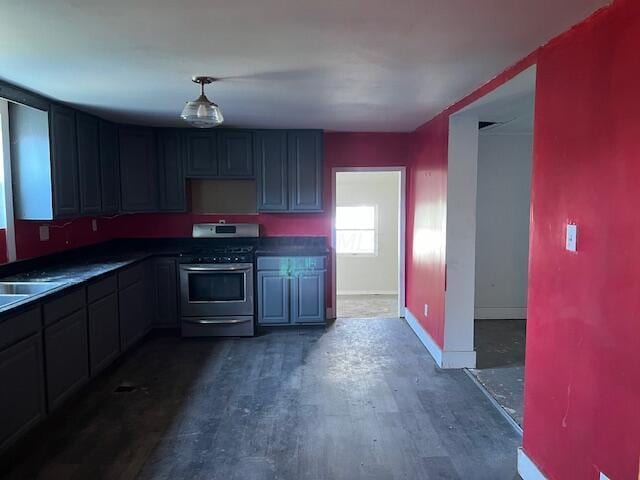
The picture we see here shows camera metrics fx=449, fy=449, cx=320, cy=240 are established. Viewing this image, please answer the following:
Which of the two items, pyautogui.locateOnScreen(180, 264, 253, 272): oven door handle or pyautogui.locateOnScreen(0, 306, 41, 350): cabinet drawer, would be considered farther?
pyautogui.locateOnScreen(180, 264, 253, 272): oven door handle

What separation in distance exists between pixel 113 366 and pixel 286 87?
2.76m

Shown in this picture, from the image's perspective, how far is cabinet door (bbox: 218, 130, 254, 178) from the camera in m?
4.85

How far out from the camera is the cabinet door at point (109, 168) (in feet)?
14.0

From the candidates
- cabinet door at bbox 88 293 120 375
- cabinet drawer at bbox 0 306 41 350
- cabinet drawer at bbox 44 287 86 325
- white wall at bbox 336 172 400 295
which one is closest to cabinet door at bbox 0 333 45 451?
cabinet drawer at bbox 0 306 41 350

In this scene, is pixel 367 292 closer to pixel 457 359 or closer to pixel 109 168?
pixel 457 359

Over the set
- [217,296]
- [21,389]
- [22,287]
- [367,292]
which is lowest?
[367,292]

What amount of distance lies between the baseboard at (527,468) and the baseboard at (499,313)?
9.88ft

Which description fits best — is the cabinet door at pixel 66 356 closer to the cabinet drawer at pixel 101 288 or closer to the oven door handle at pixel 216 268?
the cabinet drawer at pixel 101 288

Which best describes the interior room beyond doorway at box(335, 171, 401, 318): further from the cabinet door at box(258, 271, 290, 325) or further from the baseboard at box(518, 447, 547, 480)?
the baseboard at box(518, 447, 547, 480)

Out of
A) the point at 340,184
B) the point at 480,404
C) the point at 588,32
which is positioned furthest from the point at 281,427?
the point at 340,184

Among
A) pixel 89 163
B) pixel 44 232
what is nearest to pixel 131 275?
pixel 44 232

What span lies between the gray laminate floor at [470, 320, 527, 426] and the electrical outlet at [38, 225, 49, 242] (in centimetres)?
375

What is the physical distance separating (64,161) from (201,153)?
58.6 inches

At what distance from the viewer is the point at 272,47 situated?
221 cm
